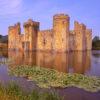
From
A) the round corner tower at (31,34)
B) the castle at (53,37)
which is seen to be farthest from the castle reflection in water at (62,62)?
the round corner tower at (31,34)

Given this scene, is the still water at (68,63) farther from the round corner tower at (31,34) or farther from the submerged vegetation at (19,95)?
the round corner tower at (31,34)

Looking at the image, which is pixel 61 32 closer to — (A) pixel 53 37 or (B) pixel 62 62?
(A) pixel 53 37

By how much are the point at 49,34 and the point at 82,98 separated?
42.5 meters

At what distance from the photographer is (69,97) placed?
10.6 meters

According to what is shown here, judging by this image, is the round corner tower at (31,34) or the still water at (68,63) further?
the round corner tower at (31,34)

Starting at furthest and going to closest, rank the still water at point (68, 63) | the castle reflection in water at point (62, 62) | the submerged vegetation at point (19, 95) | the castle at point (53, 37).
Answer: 1. the castle at point (53, 37)
2. the castle reflection in water at point (62, 62)
3. the still water at point (68, 63)
4. the submerged vegetation at point (19, 95)

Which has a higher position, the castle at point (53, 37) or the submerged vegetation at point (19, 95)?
the castle at point (53, 37)

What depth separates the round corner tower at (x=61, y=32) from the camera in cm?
4638

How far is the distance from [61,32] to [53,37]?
3633 mm

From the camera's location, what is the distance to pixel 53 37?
49.8 m

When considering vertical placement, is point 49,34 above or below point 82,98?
above

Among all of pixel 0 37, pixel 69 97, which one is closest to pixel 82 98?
pixel 69 97

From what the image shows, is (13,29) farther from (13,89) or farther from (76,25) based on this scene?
(13,89)

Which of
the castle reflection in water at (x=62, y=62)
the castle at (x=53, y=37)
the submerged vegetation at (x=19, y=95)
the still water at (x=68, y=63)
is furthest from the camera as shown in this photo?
the castle at (x=53, y=37)
